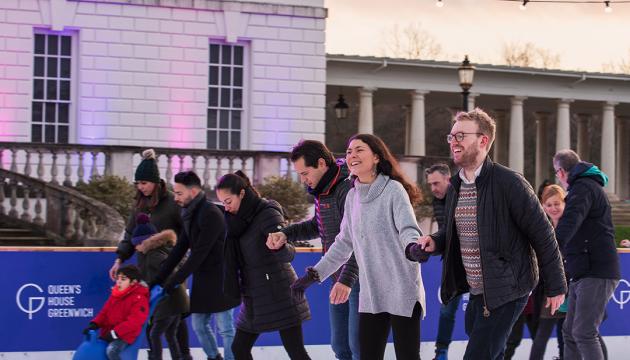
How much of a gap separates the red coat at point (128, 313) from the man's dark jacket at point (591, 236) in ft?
11.6

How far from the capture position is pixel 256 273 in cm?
877

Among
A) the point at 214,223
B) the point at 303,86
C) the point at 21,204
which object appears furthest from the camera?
the point at 303,86

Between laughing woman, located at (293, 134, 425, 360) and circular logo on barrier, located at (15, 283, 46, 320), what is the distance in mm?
4405

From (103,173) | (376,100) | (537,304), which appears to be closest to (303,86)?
(103,173)

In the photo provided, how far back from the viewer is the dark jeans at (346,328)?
838 centimetres

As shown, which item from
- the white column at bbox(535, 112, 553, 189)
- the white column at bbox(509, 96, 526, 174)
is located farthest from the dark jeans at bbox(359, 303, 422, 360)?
the white column at bbox(535, 112, 553, 189)

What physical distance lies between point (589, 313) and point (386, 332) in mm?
2581

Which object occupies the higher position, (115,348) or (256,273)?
(256,273)

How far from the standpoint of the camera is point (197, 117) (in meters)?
27.9

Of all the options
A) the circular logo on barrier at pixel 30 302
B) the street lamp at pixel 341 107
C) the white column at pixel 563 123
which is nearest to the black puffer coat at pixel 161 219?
the circular logo on barrier at pixel 30 302

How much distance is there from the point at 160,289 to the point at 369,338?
320 cm

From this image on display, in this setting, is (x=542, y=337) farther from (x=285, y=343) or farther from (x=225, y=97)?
(x=225, y=97)

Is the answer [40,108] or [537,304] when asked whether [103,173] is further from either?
[537,304]

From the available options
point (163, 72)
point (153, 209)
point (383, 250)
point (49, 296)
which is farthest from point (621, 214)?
point (383, 250)
